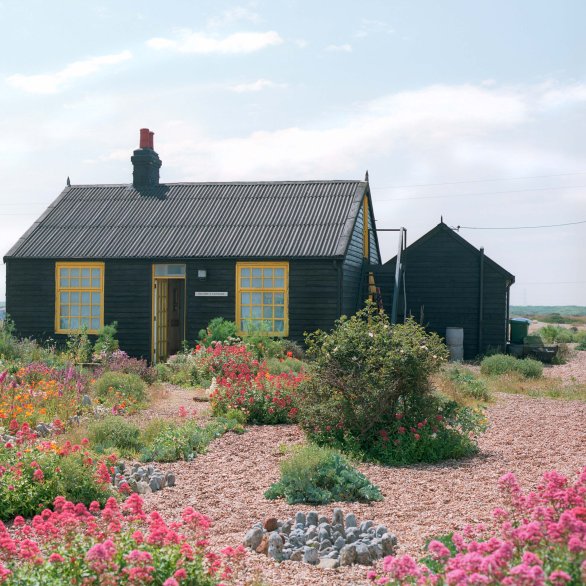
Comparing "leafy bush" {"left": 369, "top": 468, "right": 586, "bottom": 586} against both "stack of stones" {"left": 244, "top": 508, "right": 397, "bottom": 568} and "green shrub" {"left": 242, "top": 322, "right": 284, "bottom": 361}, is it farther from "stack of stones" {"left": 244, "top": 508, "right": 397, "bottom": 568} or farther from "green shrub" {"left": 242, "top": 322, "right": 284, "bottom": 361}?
"green shrub" {"left": 242, "top": 322, "right": 284, "bottom": 361}

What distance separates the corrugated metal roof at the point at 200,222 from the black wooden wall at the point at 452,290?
2.47m

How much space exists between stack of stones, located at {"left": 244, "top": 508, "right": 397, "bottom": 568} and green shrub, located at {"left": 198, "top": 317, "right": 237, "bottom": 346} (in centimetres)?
1133

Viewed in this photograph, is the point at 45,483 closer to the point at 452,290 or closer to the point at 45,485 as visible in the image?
the point at 45,485

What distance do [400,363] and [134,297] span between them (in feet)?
38.2

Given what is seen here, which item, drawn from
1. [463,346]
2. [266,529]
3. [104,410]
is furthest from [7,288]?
[266,529]

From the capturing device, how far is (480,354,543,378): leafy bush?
51.7ft

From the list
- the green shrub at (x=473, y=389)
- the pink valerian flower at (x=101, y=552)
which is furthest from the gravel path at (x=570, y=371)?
the pink valerian flower at (x=101, y=552)

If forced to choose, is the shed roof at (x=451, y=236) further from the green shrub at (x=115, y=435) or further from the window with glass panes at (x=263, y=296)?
the green shrub at (x=115, y=435)

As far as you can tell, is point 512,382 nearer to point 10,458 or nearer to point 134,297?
point 134,297

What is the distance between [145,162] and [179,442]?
14602mm

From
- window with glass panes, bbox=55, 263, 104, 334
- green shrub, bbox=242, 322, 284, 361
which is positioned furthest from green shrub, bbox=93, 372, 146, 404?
window with glass panes, bbox=55, 263, 104, 334

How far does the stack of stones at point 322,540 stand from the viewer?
471 centimetres

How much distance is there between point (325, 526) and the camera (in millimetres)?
5094

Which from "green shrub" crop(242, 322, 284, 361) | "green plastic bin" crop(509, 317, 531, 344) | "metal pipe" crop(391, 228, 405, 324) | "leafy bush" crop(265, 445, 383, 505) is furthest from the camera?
"green plastic bin" crop(509, 317, 531, 344)
